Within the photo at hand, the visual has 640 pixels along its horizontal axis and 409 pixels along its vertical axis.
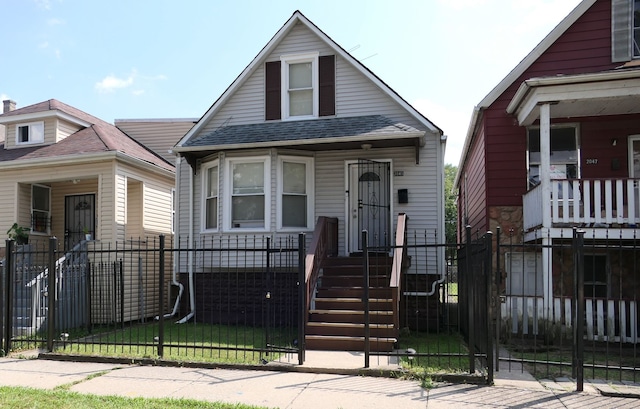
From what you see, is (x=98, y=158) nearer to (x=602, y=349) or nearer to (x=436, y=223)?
(x=436, y=223)

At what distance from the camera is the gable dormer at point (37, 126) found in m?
14.9

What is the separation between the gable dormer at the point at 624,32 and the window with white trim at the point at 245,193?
8.18m

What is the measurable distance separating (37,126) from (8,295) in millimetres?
8402

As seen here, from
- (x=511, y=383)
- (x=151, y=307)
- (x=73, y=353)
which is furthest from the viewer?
(x=151, y=307)

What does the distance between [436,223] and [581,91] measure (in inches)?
157

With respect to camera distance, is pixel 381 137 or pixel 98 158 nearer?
pixel 381 137

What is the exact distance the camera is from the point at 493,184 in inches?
437

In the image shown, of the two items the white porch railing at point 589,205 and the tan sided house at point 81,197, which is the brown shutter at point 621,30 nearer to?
the white porch railing at point 589,205

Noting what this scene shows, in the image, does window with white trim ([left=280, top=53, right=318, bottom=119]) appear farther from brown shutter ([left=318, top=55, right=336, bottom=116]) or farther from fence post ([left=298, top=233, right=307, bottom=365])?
fence post ([left=298, top=233, right=307, bottom=365])

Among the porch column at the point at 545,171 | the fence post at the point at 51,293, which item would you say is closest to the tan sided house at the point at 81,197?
the fence post at the point at 51,293

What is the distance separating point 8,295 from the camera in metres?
8.48

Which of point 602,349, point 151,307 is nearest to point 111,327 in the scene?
point 151,307

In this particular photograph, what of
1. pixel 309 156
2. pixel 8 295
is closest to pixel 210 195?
pixel 309 156

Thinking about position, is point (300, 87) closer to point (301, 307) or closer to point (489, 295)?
point (301, 307)
